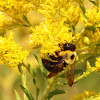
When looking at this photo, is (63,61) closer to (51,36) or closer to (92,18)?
(51,36)

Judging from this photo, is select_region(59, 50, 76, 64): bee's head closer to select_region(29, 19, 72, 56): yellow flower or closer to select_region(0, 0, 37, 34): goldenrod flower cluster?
select_region(29, 19, 72, 56): yellow flower

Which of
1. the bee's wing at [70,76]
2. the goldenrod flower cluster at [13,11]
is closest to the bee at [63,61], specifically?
the bee's wing at [70,76]

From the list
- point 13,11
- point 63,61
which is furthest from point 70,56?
point 13,11

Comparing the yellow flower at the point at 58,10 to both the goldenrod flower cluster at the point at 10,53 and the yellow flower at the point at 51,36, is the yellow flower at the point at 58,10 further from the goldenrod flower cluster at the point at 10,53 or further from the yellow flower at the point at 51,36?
the goldenrod flower cluster at the point at 10,53

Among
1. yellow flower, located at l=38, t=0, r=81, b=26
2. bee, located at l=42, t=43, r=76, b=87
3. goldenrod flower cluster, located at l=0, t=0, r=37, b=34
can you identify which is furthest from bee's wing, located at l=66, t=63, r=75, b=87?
goldenrod flower cluster, located at l=0, t=0, r=37, b=34

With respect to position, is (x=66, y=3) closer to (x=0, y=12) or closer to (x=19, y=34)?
(x=0, y=12)
